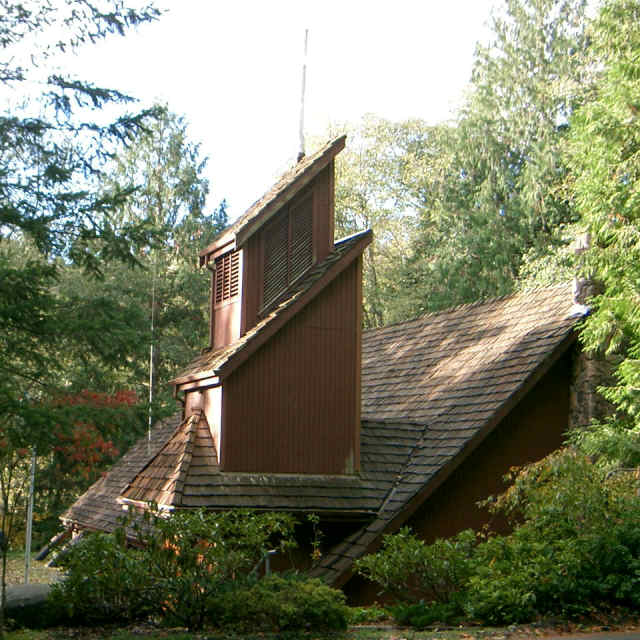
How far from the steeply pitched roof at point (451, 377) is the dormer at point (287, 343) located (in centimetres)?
121

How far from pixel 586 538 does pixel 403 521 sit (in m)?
3.88

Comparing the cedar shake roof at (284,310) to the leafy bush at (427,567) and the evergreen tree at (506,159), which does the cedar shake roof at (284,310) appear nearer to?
the leafy bush at (427,567)

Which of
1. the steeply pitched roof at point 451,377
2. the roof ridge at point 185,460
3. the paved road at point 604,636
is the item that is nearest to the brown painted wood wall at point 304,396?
the roof ridge at point 185,460

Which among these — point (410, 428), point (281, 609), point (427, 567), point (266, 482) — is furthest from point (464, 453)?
point (281, 609)

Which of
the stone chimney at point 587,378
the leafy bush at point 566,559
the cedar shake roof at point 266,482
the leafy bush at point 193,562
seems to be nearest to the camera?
the leafy bush at point 193,562

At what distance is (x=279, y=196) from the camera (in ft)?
45.5

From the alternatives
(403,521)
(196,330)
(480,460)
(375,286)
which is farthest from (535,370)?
(375,286)

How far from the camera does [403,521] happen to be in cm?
1288

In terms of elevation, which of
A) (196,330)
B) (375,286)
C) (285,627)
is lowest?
(285,627)

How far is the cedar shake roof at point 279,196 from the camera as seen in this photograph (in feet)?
45.4

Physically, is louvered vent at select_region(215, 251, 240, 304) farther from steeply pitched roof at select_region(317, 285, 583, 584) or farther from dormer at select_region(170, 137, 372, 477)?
steeply pitched roof at select_region(317, 285, 583, 584)

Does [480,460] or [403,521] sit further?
[480,460]

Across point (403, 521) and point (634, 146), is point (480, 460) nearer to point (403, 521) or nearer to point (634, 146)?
point (403, 521)

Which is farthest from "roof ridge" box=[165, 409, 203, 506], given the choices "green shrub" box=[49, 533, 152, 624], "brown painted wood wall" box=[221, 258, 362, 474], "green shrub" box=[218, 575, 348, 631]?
"green shrub" box=[218, 575, 348, 631]
